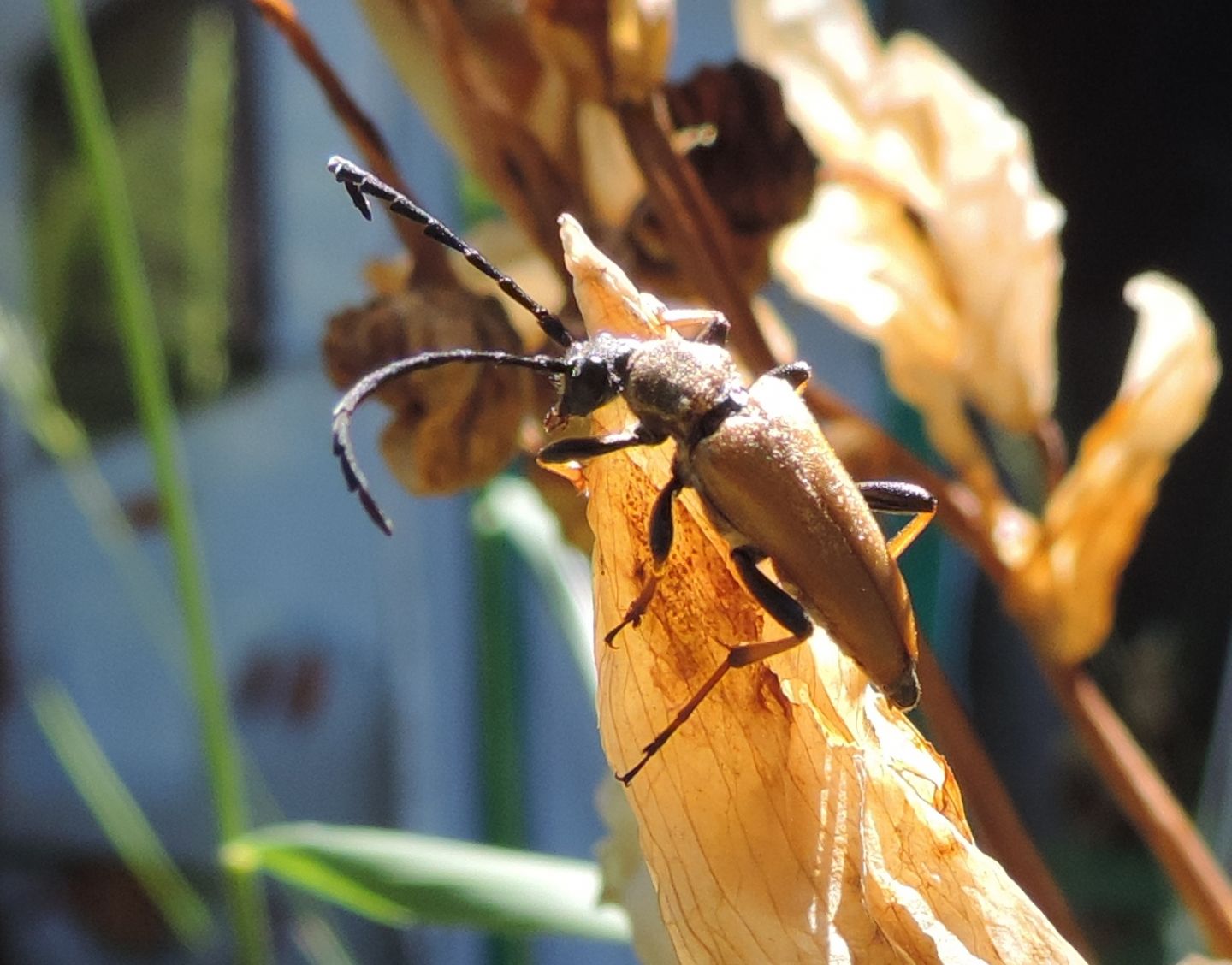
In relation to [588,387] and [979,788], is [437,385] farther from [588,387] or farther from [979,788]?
[979,788]

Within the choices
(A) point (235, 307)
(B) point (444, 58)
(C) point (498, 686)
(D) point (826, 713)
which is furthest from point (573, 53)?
(A) point (235, 307)

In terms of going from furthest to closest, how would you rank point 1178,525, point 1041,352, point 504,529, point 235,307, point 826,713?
point 235,307 → point 1178,525 → point 504,529 → point 1041,352 → point 826,713

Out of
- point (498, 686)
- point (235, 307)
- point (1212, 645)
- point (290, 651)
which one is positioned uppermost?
point (235, 307)

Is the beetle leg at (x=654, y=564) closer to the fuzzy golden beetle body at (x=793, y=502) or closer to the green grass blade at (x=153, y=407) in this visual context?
the fuzzy golden beetle body at (x=793, y=502)

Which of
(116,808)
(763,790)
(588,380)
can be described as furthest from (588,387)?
(116,808)

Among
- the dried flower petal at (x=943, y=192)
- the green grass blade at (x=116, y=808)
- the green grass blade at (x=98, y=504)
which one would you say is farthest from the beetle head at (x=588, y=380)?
the green grass blade at (x=116, y=808)

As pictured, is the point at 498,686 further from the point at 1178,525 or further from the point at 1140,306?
the point at 1178,525
